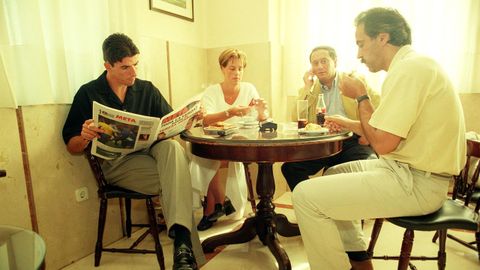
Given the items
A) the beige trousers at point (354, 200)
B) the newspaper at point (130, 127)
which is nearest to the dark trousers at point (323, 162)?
the beige trousers at point (354, 200)

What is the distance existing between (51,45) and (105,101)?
1.25ft

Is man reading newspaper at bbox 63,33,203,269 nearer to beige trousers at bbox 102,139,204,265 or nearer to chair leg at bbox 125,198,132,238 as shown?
beige trousers at bbox 102,139,204,265

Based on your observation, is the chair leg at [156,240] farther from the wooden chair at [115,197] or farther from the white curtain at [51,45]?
the white curtain at [51,45]

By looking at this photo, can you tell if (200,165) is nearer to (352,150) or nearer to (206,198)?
(206,198)

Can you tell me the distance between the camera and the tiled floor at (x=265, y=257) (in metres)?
1.68

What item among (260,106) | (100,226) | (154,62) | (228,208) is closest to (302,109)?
(260,106)

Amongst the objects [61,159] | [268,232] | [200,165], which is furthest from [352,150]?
[61,159]

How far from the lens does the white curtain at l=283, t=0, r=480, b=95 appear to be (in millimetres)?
2256

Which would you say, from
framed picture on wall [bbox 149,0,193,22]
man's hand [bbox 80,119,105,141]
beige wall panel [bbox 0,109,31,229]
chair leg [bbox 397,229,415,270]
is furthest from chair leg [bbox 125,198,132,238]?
chair leg [bbox 397,229,415,270]

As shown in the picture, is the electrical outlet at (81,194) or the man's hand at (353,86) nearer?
the man's hand at (353,86)

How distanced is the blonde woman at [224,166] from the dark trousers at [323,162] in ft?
1.42

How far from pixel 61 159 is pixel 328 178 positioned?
139 cm

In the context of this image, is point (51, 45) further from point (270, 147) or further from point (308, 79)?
point (308, 79)

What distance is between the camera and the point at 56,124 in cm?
168
